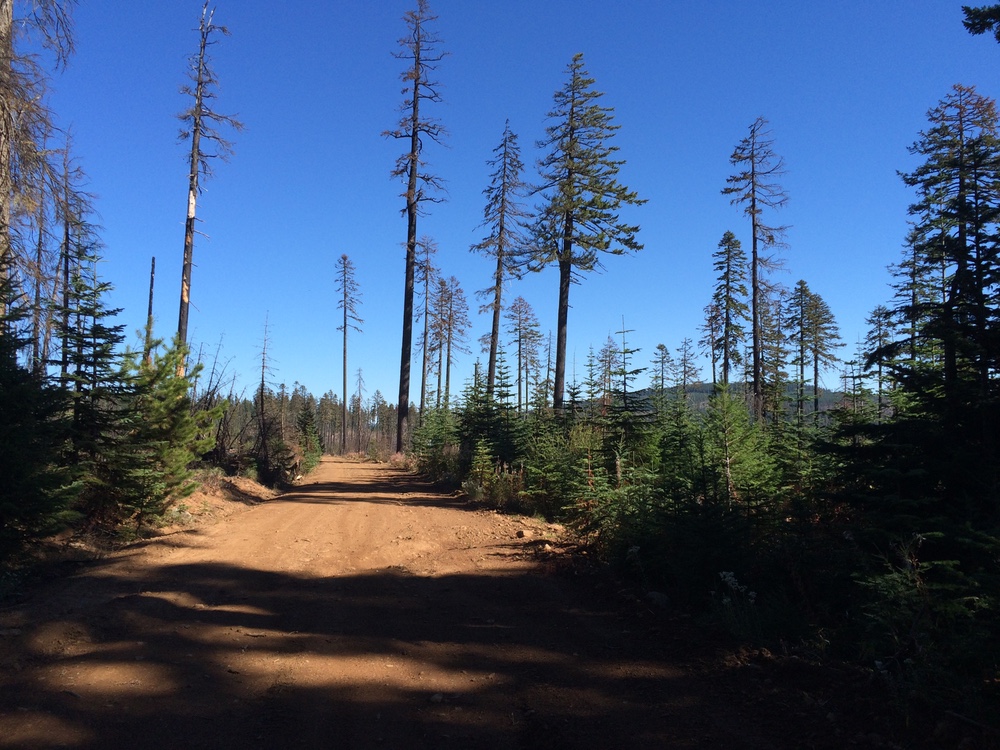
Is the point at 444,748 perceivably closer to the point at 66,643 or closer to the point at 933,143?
the point at 66,643

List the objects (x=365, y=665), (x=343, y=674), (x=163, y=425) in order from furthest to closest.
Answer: (x=163, y=425) < (x=365, y=665) < (x=343, y=674)

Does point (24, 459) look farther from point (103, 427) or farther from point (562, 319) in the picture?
point (562, 319)

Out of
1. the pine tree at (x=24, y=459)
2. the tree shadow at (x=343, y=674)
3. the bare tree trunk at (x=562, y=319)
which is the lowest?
the tree shadow at (x=343, y=674)

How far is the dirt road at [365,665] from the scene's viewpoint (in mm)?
4145

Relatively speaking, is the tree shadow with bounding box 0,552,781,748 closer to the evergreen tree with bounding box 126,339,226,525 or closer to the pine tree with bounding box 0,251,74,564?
the pine tree with bounding box 0,251,74,564

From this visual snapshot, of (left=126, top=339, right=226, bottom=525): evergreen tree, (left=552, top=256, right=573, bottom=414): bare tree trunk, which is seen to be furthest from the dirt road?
(left=552, top=256, right=573, bottom=414): bare tree trunk

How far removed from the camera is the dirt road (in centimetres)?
Answer: 414

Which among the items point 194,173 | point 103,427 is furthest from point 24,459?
point 194,173

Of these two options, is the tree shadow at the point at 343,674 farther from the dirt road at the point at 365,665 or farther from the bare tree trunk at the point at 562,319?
the bare tree trunk at the point at 562,319

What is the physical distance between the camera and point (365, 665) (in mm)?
5371

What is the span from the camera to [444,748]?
3.98 meters

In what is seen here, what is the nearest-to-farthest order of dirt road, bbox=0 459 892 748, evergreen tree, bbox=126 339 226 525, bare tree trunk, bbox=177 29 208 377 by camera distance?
dirt road, bbox=0 459 892 748
evergreen tree, bbox=126 339 226 525
bare tree trunk, bbox=177 29 208 377

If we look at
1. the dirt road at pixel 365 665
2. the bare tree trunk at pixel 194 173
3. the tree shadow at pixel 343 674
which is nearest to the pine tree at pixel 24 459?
the dirt road at pixel 365 665

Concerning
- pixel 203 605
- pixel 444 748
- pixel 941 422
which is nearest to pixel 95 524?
pixel 203 605
